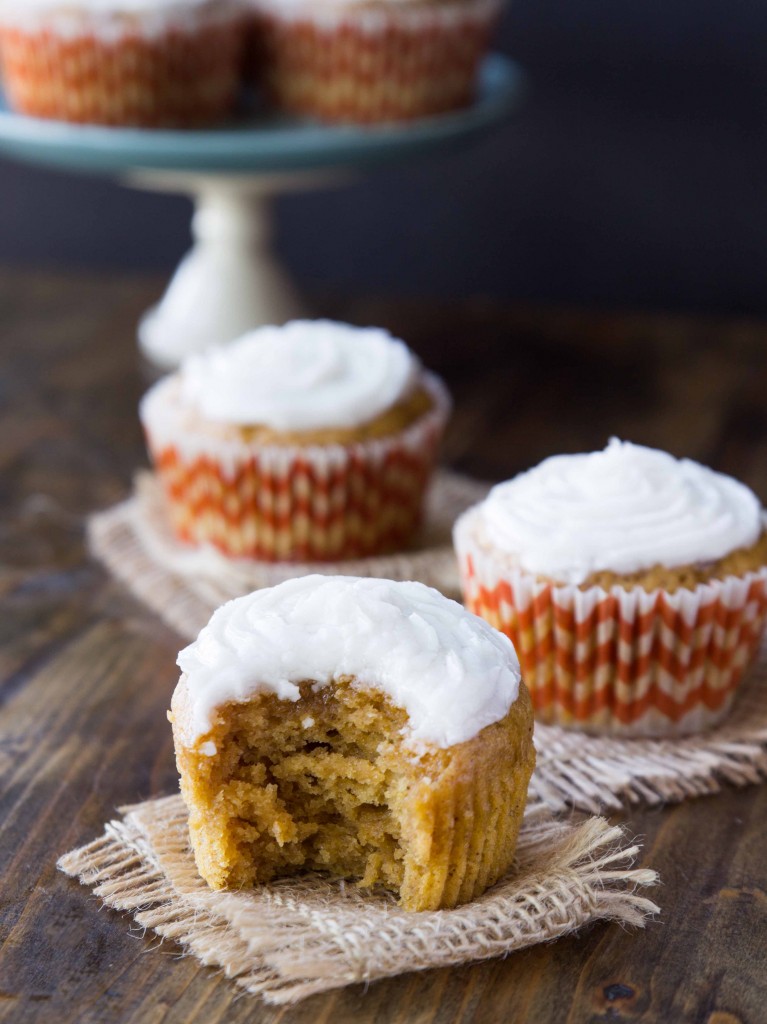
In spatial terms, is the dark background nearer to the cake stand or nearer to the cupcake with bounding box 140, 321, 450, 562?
the cake stand

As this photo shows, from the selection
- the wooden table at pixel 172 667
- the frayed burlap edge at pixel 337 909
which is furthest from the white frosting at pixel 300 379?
the frayed burlap edge at pixel 337 909

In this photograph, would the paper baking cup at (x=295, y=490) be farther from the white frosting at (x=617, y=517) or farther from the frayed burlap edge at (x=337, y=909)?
the frayed burlap edge at (x=337, y=909)

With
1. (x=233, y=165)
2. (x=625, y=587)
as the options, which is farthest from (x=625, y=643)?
(x=233, y=165)

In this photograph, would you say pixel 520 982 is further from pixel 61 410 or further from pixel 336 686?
pixel 61 410

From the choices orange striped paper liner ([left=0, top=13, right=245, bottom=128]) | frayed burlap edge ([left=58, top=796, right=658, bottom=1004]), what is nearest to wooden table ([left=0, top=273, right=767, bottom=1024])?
frayed burlap edge ([left=58, top=796, right=658, bottom=1004])

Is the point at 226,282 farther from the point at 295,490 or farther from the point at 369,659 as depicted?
the point at 369,659

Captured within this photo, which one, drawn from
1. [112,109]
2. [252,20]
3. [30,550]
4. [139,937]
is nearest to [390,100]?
[252,20]
